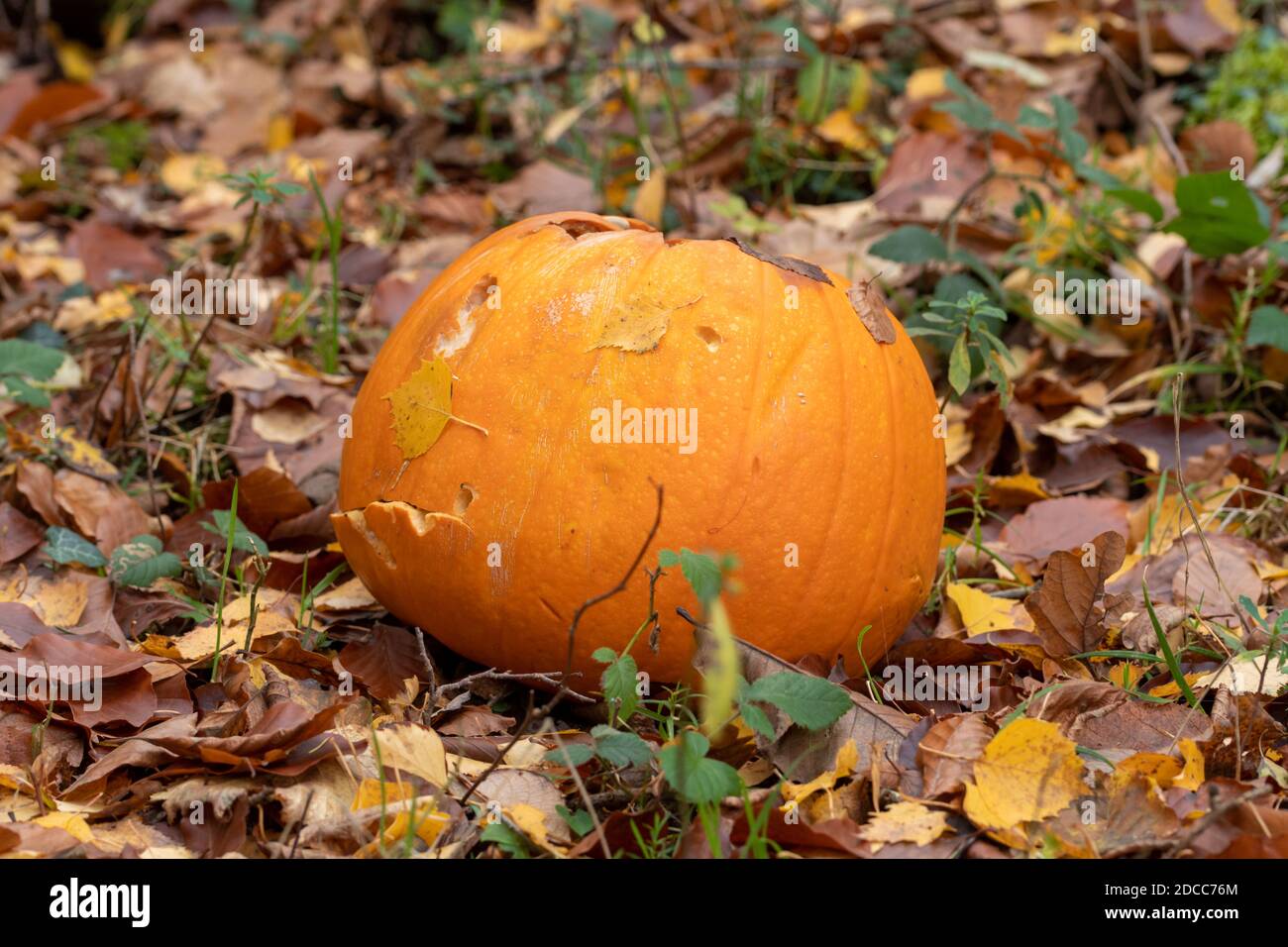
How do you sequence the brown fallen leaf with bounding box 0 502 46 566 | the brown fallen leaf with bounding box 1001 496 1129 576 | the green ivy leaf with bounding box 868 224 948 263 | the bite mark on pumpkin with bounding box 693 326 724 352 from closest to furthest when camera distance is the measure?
the bite mark on pumpkin with bounding box 693 326 724 352
the brown fallen leaf with bounding box 0 502 46 566
the brown fallen leaf with bounding box 1001 496 1129 576
the green ivy leaf with bounding box 868 224 948 263

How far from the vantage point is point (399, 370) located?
2.53 metres

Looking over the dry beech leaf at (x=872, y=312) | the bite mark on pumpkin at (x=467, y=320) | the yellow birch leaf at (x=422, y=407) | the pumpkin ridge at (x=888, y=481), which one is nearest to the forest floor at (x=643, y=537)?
the pumpkin ridge at (x=888, y=481)

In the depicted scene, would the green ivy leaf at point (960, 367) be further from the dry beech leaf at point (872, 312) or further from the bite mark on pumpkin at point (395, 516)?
the bite mark on pumpkin at point (395, 516)

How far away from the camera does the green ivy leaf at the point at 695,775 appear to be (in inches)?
72.2

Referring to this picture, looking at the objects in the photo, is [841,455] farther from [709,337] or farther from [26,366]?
[26,366]

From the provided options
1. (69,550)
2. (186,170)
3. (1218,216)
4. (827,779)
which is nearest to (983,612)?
(827,779)

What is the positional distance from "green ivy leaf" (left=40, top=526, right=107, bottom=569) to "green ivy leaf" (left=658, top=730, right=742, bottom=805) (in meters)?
1.50

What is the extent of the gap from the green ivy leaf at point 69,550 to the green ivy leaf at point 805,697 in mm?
1517

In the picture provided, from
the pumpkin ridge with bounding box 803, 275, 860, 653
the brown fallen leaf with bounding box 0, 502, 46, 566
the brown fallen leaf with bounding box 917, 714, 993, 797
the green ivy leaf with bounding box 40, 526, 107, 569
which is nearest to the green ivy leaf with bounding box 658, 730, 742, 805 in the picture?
the brown fallen leaf with bounding box 917, 714, 993, 797

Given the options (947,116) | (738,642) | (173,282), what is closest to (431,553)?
(738,642)

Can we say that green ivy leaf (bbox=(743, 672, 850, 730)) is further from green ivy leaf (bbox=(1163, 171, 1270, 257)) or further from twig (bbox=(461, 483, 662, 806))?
green ivy leaf (bbox=(1163, 171, 1270, 257))

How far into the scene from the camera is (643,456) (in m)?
2.25

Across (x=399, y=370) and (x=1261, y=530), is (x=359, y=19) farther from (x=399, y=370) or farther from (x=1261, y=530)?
(x=1261, y=530)

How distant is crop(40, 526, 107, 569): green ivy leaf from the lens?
8.95 ft
